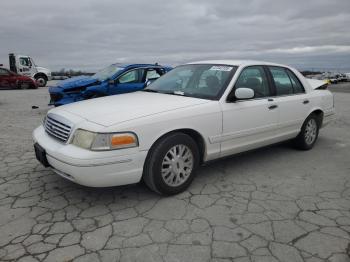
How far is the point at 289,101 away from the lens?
5238 millimetres

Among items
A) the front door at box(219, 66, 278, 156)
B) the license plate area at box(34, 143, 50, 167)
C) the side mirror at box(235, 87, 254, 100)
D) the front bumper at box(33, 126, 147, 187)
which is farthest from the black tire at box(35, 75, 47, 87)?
the side mirror at box(235, 87, 254, 100)

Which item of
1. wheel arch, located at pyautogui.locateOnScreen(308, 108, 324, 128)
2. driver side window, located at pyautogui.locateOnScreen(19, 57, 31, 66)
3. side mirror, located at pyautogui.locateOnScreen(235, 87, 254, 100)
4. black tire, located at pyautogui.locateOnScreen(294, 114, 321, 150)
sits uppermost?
driver side window, located at pyautogui.locateOnScreen(19, 57, 31, 66)

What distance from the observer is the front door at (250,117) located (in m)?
4.35

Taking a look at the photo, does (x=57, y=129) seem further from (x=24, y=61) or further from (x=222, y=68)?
(x=24, y=61)

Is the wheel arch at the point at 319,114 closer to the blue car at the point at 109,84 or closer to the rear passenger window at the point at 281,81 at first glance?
the rear passenger window at the point at 281,81

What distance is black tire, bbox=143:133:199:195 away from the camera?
3.67m

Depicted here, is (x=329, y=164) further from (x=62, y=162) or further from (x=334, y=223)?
(x=62, y=162)

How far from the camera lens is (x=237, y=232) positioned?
3162mm

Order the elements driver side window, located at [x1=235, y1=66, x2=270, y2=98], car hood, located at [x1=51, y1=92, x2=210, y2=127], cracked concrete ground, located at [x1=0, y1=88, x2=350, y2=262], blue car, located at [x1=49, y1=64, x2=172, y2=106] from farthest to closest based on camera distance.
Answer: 1. blue car, located at [x1=49, y1=64, x2=172, y2=106]
2. driver side window, located at [x1=235, y1=66, x2=270, y2=98]
3. car hood, located at [x1=51, y1=92, x2=210, y2=127]
4. cracked concrete ground, located at [x1=0, y1=88, x2=350, y2=262]

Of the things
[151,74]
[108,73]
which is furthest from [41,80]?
[151,74]

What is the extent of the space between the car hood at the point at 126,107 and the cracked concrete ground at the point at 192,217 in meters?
0.93

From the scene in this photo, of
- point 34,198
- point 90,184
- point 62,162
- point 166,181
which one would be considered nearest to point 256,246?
point 166,181

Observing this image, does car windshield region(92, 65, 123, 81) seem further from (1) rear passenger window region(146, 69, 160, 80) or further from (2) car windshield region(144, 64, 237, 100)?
(2) car windshield region(144, 64, 237, 100)

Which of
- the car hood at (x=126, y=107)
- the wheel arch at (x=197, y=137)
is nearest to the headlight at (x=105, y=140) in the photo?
the car hood at (x=126, y=107)
